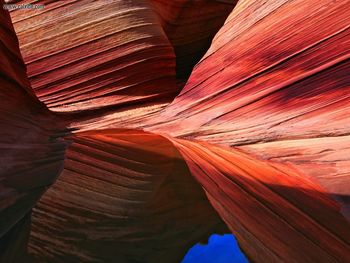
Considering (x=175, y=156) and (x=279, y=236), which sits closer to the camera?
(x=279, y=236)

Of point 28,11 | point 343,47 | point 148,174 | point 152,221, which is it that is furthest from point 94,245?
point 28,11

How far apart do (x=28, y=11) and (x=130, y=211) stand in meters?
2.83

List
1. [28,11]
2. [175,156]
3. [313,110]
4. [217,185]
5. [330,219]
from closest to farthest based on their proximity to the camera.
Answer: [330,219]
[217,185]
[175,156]
[313,110]
[28,11]

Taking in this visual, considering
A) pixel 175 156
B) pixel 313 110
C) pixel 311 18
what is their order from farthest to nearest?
pixel 311 18 → pixel 313 110 → pixel 175 156

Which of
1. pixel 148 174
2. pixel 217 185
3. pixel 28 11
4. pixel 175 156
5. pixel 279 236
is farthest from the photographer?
pixel 28 11

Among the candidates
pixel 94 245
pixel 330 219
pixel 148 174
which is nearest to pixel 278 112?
pixel 148 174

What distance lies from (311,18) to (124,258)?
1974 mm

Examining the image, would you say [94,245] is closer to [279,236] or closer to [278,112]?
[279,236]

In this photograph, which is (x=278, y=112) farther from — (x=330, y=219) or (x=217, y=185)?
(x=330, y=219)

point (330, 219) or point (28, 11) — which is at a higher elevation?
point (28, 11)

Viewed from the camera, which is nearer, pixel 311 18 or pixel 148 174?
pixel 148 174

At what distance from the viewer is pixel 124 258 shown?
944mm

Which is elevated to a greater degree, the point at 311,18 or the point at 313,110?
the point at 311,18

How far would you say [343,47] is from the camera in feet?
7.97
